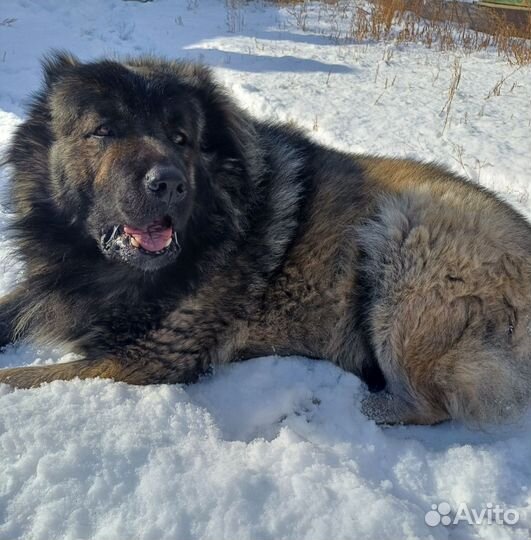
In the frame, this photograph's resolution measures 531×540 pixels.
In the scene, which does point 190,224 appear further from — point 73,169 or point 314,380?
point 314,380

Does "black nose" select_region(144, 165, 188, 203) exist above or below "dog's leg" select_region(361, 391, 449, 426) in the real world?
above

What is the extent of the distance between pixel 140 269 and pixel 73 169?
0.57 meters

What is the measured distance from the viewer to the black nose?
2258 mm

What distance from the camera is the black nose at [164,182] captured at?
2.26 meters

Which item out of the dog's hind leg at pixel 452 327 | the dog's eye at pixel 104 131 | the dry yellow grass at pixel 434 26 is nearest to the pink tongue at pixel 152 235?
the dog's eye at pixel 104 131

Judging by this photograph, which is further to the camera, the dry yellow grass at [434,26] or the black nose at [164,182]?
the dry yellow grass at [434,26]

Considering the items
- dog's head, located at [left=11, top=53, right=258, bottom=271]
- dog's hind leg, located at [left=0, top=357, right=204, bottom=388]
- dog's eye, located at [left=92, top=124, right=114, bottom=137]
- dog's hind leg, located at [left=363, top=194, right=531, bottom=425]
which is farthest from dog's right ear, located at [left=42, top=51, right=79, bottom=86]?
dog's hind leg, located at [left=363, top=194, right=531, bottom=425]

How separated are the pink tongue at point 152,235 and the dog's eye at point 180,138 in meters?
0.45

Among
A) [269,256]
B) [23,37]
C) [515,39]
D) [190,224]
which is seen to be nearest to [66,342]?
[190,224]

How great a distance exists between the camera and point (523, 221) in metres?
2.96

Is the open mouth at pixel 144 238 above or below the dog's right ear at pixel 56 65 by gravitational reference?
below

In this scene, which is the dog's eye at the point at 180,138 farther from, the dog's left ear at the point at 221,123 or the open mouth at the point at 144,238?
the open mouth at the point at 144,238

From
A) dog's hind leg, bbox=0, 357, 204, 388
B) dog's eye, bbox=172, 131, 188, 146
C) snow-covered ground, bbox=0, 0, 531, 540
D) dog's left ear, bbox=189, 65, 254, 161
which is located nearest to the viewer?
snow-covered ground, bbox=0, 0, 531, 540

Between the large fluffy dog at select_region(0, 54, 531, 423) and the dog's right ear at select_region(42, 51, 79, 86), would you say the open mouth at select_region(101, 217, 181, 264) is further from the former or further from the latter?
the dog's right ear at select_region(42, 51, 79, 86)
